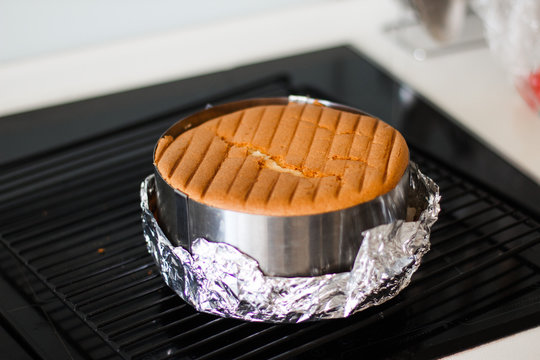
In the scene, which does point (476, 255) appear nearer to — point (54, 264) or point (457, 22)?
point (54, 264)

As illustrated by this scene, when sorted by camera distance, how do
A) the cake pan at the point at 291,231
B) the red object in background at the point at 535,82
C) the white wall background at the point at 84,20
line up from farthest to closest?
1. the white wall background at the point at 84,20
2. the red object in background at the point at 535,82
3. the cake pan at the point at 291,231

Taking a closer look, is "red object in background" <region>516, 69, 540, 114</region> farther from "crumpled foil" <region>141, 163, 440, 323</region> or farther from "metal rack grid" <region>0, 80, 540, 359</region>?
"crumpled foil" <region>141, 163, 440, 323</region>

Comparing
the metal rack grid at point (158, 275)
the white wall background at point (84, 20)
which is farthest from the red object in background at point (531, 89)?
the white wall background at point (84, 20)

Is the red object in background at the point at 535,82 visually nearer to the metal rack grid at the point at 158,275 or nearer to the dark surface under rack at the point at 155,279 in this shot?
Result: the dark surface under rack at the point at 155,279

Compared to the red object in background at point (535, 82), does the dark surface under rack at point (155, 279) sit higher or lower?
lower

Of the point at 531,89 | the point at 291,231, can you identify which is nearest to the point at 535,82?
the point at 531,89

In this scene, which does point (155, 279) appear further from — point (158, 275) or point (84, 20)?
point (84, 20)
